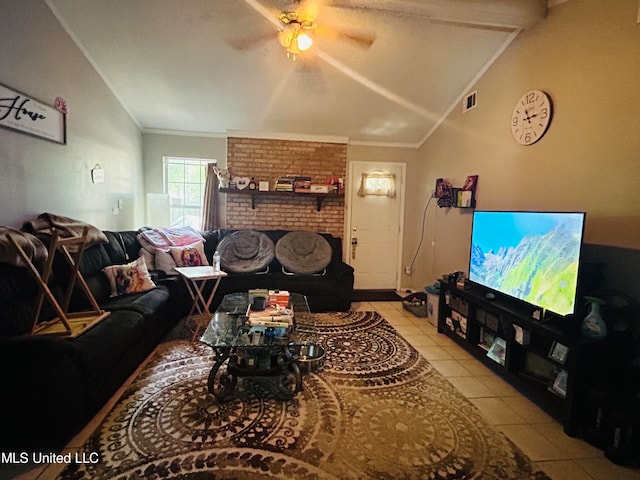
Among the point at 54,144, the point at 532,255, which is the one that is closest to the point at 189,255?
the point at 54,144

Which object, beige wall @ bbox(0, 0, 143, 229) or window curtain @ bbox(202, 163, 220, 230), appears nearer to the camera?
beige wall @ bbox(0, 0, 143, 229)

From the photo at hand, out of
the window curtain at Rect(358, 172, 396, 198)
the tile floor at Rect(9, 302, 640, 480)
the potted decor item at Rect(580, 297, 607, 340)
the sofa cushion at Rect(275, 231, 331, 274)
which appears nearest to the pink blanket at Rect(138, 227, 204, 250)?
the sofa cushion at Rect(275, 231, 331, 274)

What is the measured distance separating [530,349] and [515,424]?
1.71 ft

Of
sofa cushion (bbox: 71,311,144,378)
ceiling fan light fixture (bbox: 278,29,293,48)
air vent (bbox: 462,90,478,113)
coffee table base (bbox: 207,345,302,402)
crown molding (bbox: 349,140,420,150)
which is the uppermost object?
ceiling fan light fixture (bbox: 278,29,293,48)

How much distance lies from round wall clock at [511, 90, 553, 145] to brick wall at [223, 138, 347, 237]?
2481mm

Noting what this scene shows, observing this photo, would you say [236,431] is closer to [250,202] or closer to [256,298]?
[256,298]

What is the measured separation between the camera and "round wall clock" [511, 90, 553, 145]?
2743mm

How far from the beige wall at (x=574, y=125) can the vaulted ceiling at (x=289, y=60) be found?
303 millimetres

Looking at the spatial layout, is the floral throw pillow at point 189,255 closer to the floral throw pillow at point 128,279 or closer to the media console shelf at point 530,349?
the floral throw pillow at point 128,279

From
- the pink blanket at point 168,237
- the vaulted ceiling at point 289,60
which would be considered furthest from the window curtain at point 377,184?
the pink blanket at point 168,237

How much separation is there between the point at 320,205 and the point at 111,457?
3.85 metres

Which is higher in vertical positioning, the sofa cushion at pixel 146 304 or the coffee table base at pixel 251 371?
the sofa cushion at pixel 146 304

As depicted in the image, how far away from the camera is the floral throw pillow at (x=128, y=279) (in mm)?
3021

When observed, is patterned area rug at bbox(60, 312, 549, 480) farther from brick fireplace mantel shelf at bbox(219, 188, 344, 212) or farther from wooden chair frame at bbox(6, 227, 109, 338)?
brick fireplace mantel shelf at bbox(219, 188, 344, 212)
